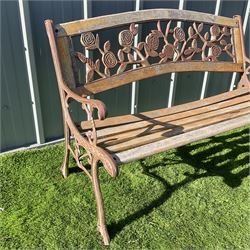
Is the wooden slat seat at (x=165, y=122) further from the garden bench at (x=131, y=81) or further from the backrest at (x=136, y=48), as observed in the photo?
the backrest at (x=136, y=48)

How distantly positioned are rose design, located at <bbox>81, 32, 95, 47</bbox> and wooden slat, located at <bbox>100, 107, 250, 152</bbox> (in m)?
0.70

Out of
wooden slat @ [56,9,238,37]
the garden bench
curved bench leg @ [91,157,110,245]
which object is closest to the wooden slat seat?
the garden bench

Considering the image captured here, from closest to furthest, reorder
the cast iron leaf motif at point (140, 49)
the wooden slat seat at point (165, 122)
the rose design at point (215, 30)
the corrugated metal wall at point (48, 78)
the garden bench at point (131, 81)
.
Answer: the garden bench at point (131, 81) < the wooden slat seat at point (165, 122) < the cast iron leaf motif at point (140, 49) < the corrugated metal wall at point (48, 78) < the rose design at point (215, 30)

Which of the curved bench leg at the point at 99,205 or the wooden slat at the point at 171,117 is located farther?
the wooden slat at the point at 171,117

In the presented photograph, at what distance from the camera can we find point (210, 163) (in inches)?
128

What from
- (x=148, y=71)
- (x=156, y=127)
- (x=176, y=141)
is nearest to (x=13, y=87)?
(x=148, y=71)

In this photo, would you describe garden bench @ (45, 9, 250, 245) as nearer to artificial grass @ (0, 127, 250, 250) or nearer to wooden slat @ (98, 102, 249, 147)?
wooden slat @ (98, 102, 249, 147)

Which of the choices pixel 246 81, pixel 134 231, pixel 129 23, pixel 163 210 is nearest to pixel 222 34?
pixel 246 81

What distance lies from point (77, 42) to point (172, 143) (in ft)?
4.11

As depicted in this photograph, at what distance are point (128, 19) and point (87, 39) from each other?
1.15 feet

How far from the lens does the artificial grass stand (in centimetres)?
252

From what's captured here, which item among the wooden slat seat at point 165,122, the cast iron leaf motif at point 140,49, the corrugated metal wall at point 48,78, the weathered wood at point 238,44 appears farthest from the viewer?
the weathered wood at point 238,44

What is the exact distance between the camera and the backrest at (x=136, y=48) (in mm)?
2518

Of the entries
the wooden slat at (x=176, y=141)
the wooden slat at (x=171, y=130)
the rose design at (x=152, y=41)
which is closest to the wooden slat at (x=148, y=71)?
the rose design at (x=152, y=41)
